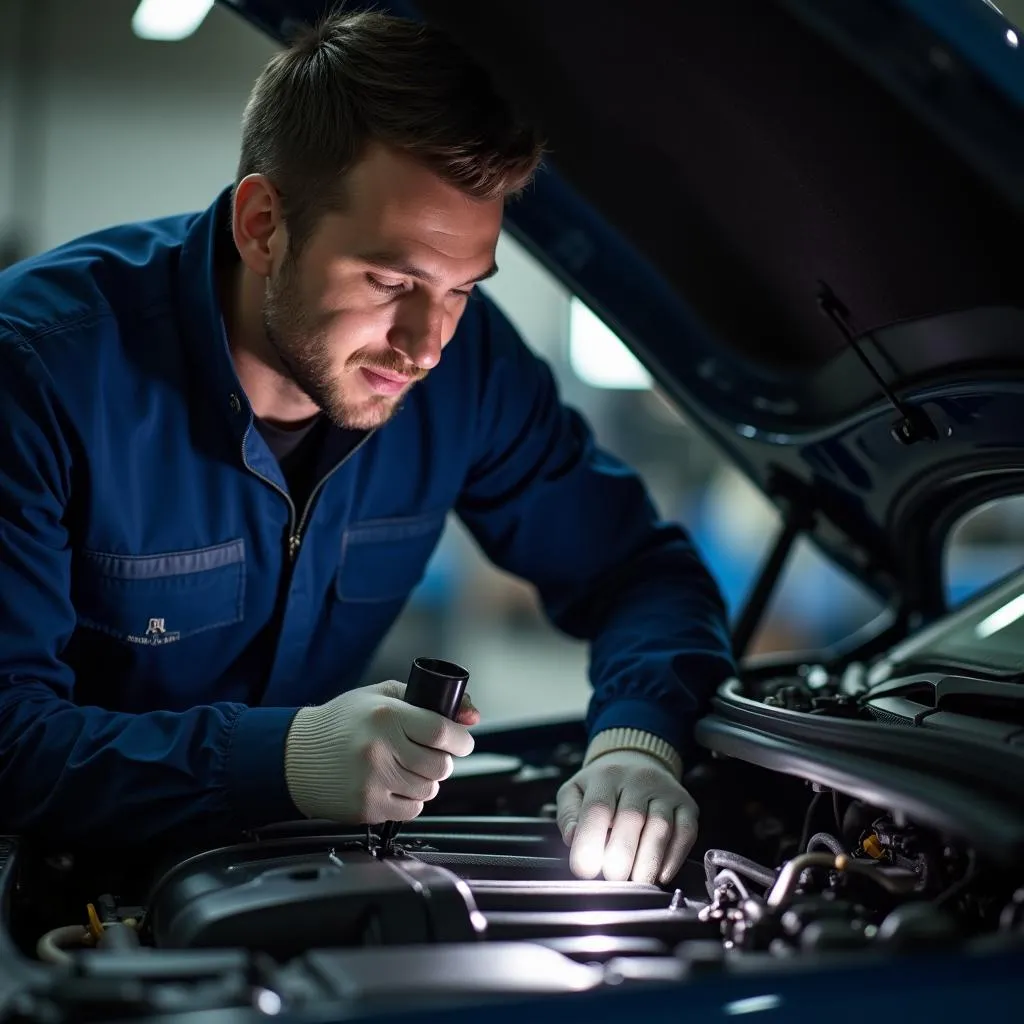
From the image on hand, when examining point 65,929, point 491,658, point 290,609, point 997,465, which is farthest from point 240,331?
point 491,658

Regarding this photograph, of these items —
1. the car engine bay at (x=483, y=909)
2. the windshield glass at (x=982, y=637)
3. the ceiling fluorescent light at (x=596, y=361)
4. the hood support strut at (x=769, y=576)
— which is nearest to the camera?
the car engine bay at (x=483, y=909)

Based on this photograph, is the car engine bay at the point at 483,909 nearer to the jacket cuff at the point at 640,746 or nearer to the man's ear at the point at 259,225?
the jacket cuff at the point at 640,746

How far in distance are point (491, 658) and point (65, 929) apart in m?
5.50

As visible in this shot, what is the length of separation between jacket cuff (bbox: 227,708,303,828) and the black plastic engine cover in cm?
18

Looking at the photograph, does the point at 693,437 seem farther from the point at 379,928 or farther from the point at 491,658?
the point at 379,928

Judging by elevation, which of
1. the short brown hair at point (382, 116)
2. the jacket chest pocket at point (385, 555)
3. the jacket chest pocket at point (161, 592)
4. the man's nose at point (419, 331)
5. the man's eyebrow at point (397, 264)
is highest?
the short brown hair at point (382, 116)

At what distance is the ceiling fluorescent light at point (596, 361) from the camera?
22.0 feet

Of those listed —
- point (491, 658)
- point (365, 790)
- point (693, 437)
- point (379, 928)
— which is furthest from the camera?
point (693, 437)

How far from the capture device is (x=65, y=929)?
99 centimetres

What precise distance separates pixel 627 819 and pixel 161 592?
65cm

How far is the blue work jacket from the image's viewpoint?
1.21 meters

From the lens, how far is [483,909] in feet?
3.20

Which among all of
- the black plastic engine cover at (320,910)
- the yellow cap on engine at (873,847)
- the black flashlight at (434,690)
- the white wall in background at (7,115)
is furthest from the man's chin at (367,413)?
the white wall in background at (7,115)

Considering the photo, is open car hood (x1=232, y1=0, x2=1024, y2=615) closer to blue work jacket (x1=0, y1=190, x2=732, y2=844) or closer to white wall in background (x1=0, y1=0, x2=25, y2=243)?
blue work jacket (x1=0, y1=190, x2=732, y2=844)
